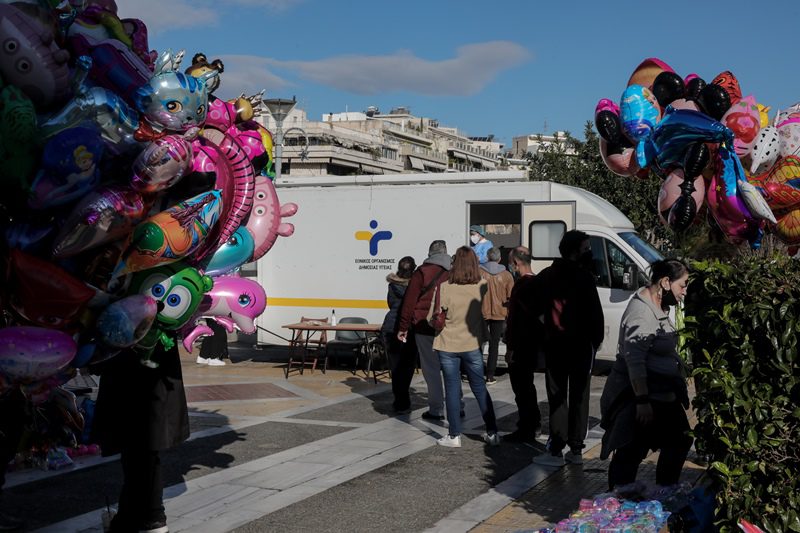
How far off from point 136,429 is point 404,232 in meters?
10.2

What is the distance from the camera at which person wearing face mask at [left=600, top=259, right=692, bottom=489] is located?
626 cm

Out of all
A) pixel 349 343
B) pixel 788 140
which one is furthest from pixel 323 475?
pixel 349 343

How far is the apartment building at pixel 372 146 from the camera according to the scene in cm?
8756

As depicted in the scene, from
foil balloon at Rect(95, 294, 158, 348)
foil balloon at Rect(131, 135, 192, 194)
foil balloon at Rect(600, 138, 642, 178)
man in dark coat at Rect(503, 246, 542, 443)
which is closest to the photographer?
foil balloon at Rect(131, 135, 192, 194)

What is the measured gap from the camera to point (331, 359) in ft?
54.6

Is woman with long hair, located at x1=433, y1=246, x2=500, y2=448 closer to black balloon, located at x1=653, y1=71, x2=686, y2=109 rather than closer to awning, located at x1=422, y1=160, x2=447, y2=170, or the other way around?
black balloon, located at x1=653, y1=71, x2=686, y2=109

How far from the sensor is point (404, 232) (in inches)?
632

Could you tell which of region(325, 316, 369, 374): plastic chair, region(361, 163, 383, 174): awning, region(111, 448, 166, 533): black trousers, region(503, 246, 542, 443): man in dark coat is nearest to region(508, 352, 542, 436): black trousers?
region(503, 246, 542, 443): man in dark coat

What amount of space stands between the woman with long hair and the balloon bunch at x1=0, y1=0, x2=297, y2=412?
3607 millimetres

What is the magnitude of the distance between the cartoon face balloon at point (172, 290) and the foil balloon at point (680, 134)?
3630 millimetres

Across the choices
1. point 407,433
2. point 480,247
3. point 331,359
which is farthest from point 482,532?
point 331,359

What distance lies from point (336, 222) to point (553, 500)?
993 cm

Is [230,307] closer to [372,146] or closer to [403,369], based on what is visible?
[403,369]

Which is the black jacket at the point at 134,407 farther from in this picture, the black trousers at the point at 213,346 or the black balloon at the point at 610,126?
the black trousers at the point at 213,346
